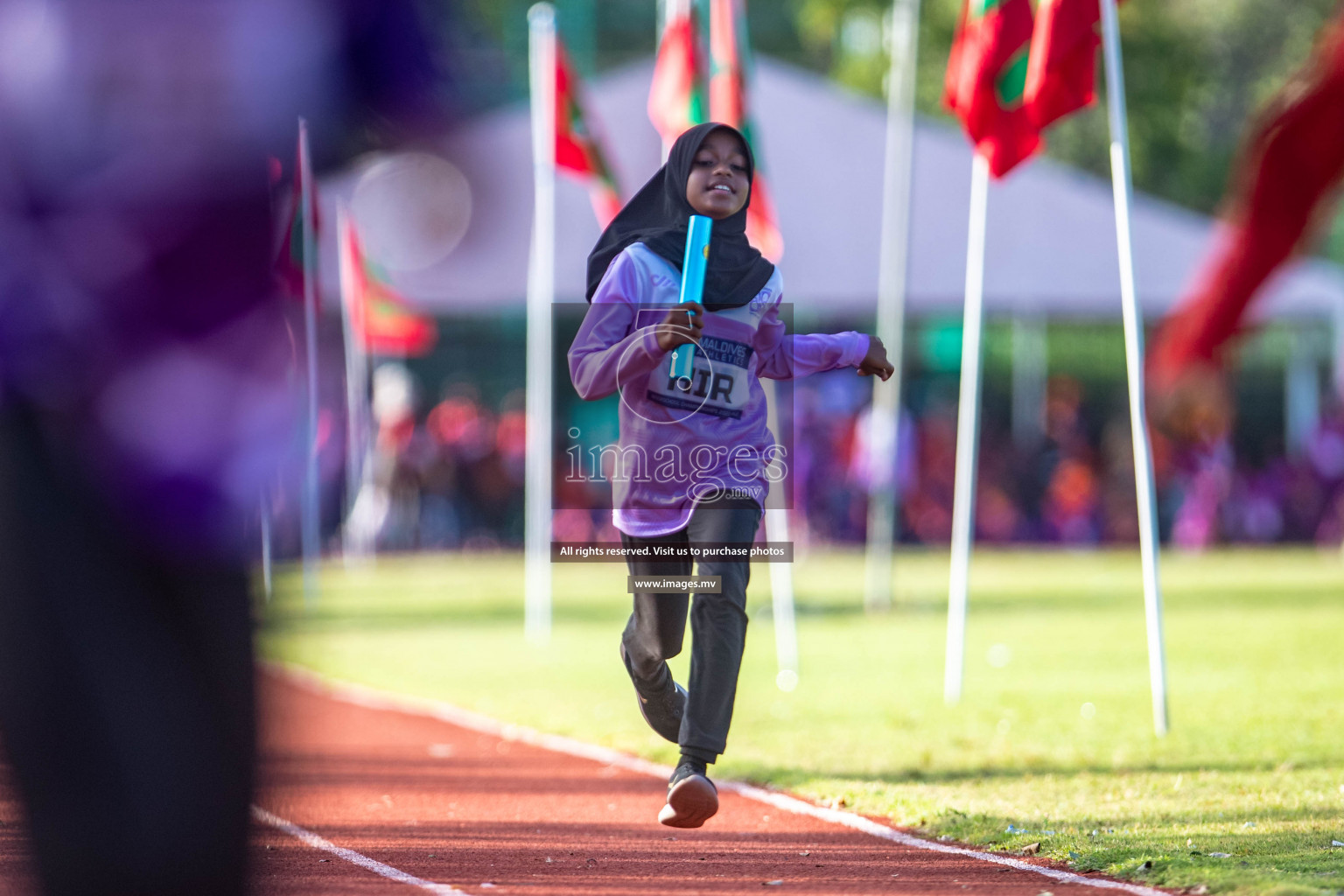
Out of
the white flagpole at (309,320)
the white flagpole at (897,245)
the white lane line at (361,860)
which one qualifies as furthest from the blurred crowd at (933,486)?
the white lane line at (361,860)

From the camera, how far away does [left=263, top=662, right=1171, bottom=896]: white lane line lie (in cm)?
532

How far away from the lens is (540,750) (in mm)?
8617

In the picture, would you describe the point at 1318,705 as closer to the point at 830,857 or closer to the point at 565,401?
the point at 830,857

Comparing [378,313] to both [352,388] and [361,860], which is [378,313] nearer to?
[352,388]

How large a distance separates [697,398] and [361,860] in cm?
181

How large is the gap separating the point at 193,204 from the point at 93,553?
66 centimetres

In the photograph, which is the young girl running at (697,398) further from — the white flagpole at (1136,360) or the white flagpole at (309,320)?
the white flagpole at (1136,360)

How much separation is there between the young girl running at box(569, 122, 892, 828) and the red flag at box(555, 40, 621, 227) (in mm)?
8013

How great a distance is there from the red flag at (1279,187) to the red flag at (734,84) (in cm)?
870

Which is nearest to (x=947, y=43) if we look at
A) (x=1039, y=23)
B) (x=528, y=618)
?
(x=528, y=618)

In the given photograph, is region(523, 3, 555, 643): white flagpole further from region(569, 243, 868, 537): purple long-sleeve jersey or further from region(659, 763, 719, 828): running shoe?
region(659, 763, 719, 828): running shoe

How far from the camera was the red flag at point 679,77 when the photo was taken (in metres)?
12.4

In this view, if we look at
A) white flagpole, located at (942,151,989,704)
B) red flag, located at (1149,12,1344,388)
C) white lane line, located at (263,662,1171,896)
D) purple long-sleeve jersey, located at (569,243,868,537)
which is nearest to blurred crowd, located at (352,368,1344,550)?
white lane line, located at (263,662,1171,896)
